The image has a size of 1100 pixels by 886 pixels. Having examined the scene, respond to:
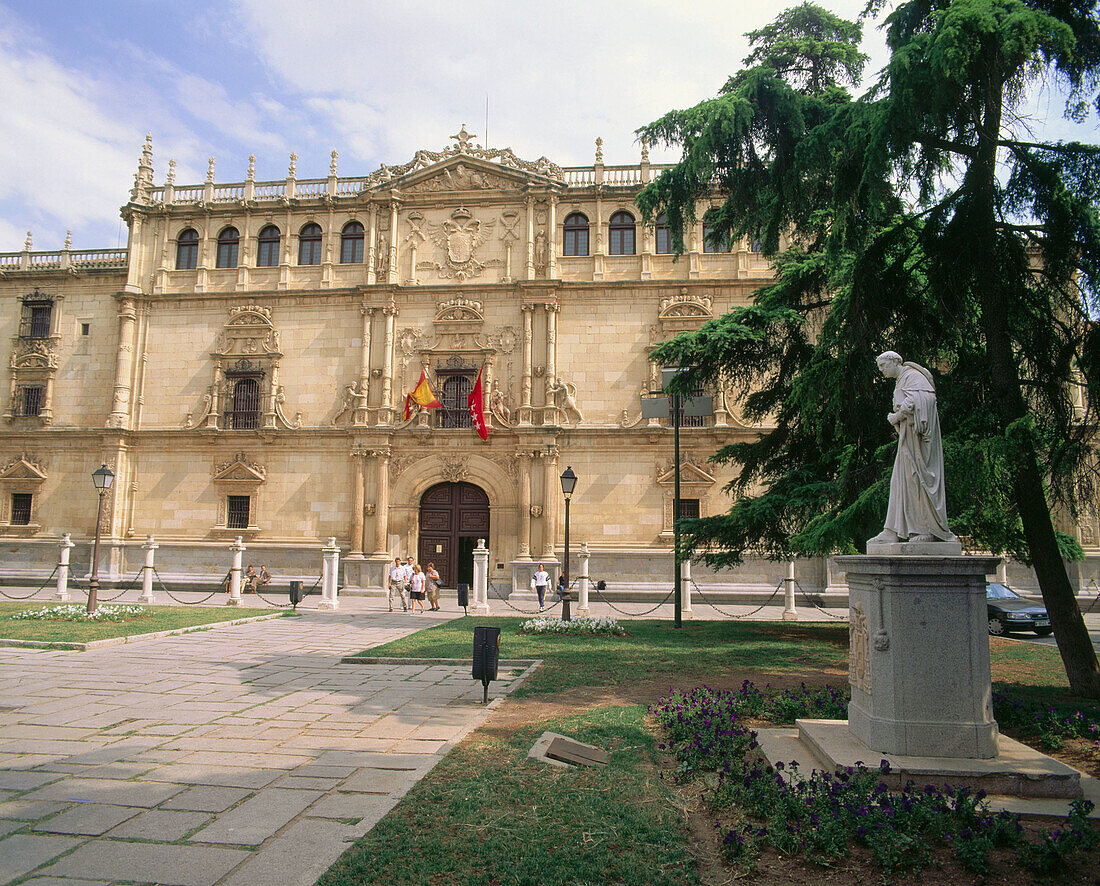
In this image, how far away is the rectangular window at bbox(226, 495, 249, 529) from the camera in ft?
90.7

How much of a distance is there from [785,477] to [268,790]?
1186cm

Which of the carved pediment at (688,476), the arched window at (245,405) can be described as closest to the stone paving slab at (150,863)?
the carved pediment at (688,476)

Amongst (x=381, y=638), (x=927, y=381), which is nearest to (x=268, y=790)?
(x=927, y=381)

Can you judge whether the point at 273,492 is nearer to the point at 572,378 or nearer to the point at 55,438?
the point at 55,438

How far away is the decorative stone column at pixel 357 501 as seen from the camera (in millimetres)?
26250

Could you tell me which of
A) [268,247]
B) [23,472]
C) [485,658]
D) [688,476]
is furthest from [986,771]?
[23,472]

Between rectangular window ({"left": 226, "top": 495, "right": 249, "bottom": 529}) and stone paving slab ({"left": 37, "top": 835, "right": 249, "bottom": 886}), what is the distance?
970 inches

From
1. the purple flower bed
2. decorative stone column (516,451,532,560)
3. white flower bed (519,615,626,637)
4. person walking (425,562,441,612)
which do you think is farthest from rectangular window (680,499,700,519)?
the purple flower bed

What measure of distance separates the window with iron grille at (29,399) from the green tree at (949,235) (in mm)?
28167

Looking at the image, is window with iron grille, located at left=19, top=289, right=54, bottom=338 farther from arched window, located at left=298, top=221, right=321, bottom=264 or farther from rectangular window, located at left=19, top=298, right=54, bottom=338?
arched window, located at left=298, top=221, right=321, bottom=264

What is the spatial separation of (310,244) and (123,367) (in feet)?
28.8

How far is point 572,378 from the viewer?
26859 mm

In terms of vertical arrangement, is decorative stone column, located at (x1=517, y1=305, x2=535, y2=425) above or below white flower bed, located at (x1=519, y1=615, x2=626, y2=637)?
above

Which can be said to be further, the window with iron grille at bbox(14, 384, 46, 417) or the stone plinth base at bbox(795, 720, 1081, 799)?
the window with iron grille at bbox(14, 384, 46, 417)
